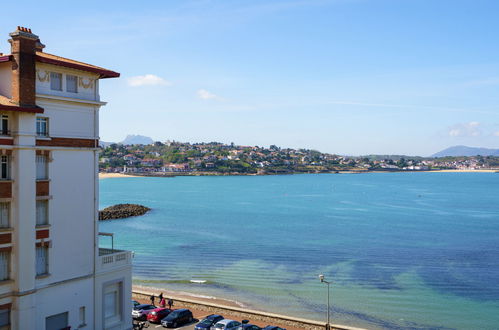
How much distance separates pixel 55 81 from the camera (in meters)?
17.7

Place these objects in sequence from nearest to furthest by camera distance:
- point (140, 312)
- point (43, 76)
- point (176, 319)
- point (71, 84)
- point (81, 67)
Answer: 1. point (43, 76)
2. point (81, 67)
3. point (71, 84)
4. point (176, 319)
5. point (140, 312)

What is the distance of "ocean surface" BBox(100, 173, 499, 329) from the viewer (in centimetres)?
3534

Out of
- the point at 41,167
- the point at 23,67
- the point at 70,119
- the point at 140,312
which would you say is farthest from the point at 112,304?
the point at 23,67

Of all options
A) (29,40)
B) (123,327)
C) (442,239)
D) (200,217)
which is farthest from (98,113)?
(200,217)

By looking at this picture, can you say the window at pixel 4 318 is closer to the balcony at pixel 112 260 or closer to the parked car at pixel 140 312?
the balcony at pixel 112 260

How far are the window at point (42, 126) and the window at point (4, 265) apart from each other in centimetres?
424

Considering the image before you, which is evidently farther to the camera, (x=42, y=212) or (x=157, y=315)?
(x=157, y=315)

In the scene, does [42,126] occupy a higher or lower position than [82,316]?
higher

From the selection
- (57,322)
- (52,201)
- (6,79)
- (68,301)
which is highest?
(6,79)

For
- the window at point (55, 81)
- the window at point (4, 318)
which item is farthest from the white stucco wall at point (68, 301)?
the window at point (55, 81)

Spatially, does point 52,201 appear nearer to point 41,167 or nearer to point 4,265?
point 41,167

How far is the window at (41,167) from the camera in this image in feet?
56.3

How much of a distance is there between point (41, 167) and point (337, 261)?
1543 inches

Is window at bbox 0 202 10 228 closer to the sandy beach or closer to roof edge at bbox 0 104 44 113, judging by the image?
roof edge at bbox 0 104 44 113
